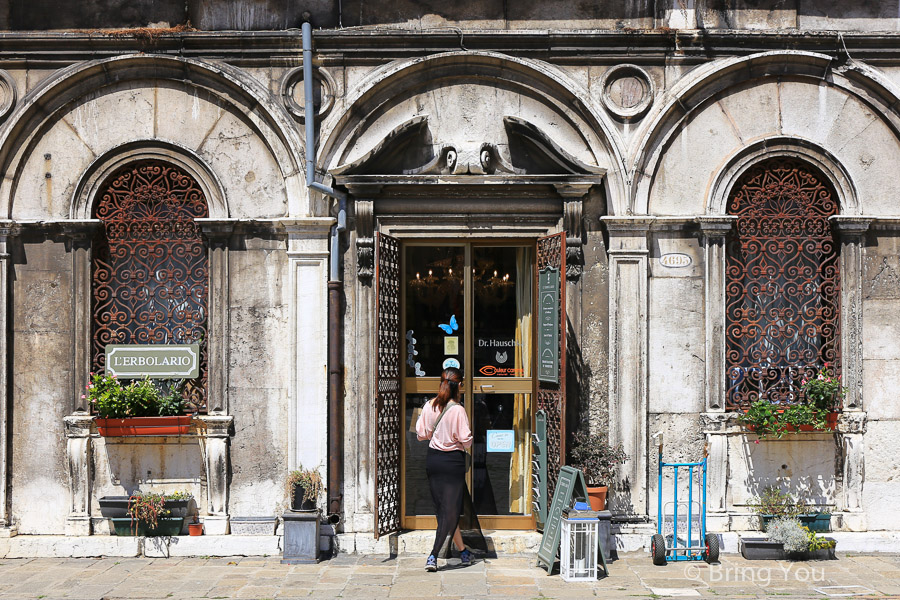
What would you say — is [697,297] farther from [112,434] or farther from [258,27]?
[112,434]

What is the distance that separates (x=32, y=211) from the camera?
933cm

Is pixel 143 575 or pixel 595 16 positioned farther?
pixel 595 16

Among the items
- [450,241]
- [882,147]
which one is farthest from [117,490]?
[882,147]

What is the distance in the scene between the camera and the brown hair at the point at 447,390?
845cm

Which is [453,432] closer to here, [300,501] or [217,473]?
[300,501]

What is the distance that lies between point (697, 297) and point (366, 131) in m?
3.73

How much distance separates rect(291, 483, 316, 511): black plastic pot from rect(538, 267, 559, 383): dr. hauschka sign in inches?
100

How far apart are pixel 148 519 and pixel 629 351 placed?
499 centimetres

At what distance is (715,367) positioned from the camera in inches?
361

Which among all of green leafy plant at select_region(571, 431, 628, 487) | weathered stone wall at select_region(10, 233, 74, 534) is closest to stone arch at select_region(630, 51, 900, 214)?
green leafy plant at select_region(571, 431, 628, 487)

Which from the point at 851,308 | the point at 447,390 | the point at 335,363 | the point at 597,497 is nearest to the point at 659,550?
the point at 597,497

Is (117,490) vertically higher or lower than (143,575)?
higher

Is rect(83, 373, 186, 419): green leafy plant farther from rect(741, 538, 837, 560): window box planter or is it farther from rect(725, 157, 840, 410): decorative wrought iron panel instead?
rect(741, 538, 837, 560): window box planter

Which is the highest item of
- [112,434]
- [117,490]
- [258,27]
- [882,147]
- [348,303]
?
[258,27]
